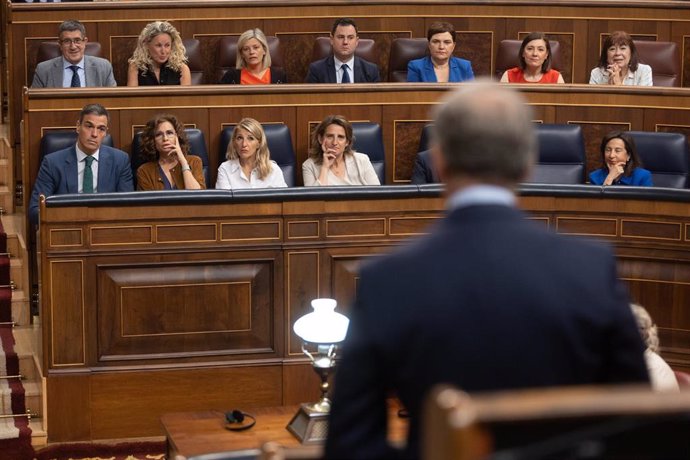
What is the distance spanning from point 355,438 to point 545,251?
0.96 feet

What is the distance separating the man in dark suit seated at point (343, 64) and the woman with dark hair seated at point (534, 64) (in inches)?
24.6

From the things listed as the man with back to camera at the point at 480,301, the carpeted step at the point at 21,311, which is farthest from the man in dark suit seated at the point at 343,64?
the man with back to camera at the point at 480,301

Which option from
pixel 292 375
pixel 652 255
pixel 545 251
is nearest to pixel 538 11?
pixel 652 255

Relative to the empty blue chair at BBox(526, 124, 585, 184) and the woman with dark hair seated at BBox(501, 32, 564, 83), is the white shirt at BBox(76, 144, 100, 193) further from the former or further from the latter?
the woman with dark hair seated at BBox(501, 32, 564, 83)

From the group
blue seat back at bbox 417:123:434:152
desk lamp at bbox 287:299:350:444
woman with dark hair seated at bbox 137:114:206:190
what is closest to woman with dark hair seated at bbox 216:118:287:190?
woman with dark hair seated at bbox 137:114:206:190

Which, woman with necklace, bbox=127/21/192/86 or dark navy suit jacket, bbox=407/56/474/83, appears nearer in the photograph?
woman with necklace, bbox=127/21/192/86

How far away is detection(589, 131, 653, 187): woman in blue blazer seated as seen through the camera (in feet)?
15.4

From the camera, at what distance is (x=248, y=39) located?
5.36 metres

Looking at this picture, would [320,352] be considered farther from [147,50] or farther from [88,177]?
[147,50]

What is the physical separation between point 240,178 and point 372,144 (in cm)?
56

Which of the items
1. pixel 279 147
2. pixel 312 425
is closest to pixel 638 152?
pixel 279 147

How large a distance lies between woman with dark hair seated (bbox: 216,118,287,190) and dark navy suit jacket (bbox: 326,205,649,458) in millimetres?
3200

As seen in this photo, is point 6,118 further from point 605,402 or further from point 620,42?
point 605,402

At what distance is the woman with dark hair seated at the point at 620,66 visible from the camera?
5.56m
